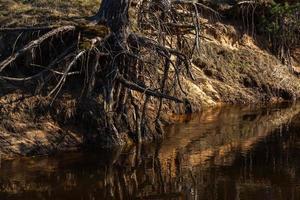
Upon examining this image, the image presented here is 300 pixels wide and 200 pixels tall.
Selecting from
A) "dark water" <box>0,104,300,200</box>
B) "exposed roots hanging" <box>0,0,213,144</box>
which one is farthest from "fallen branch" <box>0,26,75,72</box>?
"dark water" <box>0,104,300,200</box>

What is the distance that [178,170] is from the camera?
1132 cm

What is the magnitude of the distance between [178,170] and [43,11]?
7.15 metres

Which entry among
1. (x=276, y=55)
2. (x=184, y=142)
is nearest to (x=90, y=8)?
(x=184, y=142)

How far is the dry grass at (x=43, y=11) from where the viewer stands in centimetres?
1563

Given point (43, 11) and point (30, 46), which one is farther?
point (43, 11)

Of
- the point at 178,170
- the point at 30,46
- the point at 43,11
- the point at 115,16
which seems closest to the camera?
the point at 178,170

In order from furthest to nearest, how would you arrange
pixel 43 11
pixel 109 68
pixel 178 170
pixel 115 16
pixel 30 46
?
pixel 43 11 → pixel 115 16 → pixel 109 68 → pixel 30 46 → pixel 178 170

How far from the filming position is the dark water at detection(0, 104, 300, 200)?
9.90 m

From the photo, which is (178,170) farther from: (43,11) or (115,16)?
(43,11)

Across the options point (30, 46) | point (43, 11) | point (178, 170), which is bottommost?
point (178, 170)

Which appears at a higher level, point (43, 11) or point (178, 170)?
point (43, 11)

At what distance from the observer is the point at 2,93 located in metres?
13.2

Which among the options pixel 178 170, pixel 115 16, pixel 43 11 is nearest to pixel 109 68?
pixel 115 16

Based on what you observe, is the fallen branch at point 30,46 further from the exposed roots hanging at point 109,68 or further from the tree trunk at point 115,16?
the tree trunk at point 115,16
